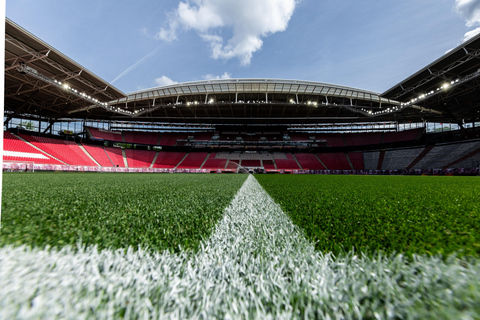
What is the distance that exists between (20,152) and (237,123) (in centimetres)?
2649

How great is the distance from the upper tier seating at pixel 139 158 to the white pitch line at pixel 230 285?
3138 cm

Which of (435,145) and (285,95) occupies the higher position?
(285,95)

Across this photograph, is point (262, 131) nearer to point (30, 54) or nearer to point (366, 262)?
point (30, 54)

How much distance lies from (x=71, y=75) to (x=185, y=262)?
63.5ft

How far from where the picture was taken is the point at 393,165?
84.4ft

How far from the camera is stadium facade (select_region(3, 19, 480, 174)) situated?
1467 centimetres

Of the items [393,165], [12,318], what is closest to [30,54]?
[12,318]

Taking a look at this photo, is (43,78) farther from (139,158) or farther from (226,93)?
(139,158)

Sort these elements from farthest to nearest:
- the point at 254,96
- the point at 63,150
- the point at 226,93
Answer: the point at 63,150 < the point at 254,96 < the point at 226,93

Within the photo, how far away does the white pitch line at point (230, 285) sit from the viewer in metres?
0.39

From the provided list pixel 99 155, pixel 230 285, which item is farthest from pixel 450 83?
pixel 99 155

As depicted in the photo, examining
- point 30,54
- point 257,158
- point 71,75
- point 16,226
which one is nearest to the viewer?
point 16,226

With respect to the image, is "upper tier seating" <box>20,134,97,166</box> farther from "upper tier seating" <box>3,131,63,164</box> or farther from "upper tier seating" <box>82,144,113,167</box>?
"upper tier seating" <box>3,131,63,164</box>

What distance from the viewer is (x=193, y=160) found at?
3194cm
